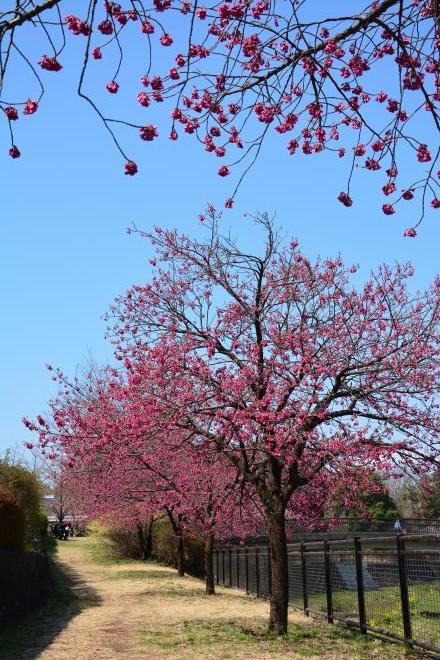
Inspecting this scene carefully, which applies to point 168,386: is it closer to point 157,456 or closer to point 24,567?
point 157,456

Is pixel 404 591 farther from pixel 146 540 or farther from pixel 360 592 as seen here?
pixel 146 540

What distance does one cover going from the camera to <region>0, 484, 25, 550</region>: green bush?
1217cm

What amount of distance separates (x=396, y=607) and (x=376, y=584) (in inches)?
35.2

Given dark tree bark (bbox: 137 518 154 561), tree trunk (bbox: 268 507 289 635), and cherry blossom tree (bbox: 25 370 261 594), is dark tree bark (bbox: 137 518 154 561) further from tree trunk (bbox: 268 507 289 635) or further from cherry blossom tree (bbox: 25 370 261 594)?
tree trunk (bbox: 268 507 289 635)

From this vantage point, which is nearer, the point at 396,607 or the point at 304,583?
the point at 396,607

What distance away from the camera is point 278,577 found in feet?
38.2

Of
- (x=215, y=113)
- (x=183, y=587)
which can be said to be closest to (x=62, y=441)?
(x=183, y=587)

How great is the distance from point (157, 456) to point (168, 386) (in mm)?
2032

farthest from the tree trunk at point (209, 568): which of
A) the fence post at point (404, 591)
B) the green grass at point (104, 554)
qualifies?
the green grass at point (104, 554)

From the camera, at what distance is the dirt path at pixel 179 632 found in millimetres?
9148

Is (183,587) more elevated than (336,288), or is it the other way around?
(336,288)

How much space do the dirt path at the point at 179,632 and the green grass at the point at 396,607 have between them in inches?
15.1

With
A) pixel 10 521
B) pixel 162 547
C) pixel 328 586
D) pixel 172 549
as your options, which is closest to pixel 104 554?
pixel 162 547

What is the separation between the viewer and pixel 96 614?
1376cm
